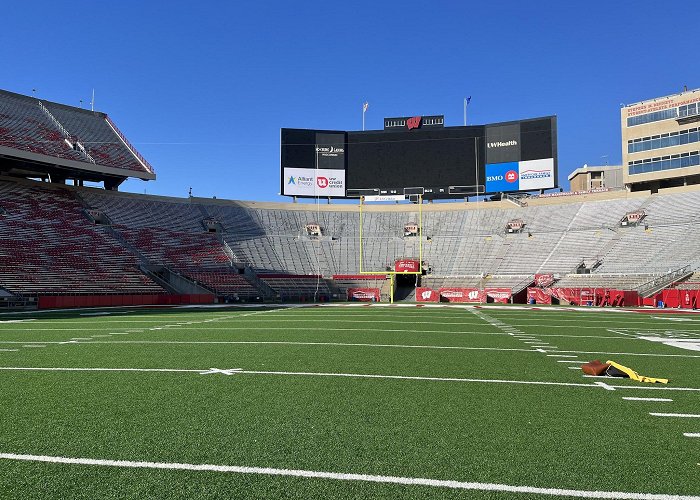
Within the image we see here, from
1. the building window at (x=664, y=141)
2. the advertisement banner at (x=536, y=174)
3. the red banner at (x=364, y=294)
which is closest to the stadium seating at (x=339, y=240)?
the red banner at (x=364, y=294)

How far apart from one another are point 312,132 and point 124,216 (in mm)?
16184

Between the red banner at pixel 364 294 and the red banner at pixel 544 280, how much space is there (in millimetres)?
10895

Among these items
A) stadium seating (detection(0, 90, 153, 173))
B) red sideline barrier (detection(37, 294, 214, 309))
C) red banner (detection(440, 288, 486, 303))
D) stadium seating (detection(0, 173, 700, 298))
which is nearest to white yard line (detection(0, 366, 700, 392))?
red sideline barrier (detection(37, 294, 214, 309))

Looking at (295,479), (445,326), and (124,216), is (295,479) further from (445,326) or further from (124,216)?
(124,216)

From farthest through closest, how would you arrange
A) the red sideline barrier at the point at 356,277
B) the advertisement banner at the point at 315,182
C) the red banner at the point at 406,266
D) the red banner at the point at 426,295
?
the advertisement banner at the point at 315,182, the red sideline barrier at the point at 356,277, the red banner at the point at 406,266, the red banner at the point at 426,295

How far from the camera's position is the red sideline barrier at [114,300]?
23344mm

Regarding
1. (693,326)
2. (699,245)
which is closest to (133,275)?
(693,326)

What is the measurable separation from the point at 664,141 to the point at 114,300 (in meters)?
38.6

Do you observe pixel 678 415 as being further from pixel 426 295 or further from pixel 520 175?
pixel 520 175

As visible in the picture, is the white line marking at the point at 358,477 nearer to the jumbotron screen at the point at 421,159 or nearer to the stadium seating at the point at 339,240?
the stadium seating at the point at 339,240

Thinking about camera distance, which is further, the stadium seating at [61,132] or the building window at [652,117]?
the building window at [652,117]

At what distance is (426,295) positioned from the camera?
34875 mm

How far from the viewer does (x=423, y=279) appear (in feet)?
123

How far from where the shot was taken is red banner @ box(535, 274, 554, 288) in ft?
105
